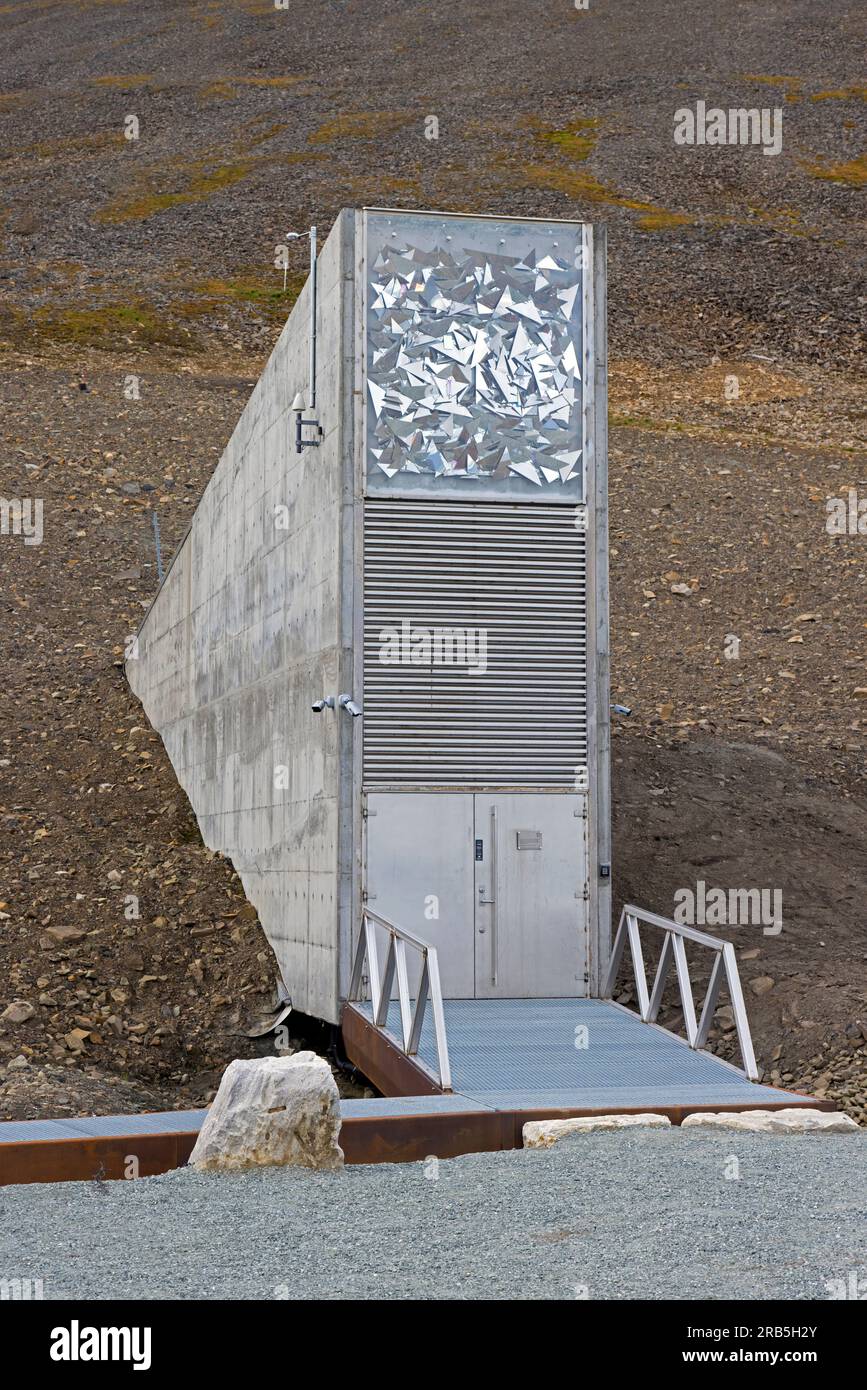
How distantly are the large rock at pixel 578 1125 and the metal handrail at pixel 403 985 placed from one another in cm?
85

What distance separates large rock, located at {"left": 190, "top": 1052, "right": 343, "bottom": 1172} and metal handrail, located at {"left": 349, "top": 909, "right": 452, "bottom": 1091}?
1440mm

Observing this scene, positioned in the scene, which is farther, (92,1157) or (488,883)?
(488,883)

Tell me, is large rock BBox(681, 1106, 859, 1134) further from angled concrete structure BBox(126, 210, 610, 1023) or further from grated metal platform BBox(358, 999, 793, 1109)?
angled concrete structure BBox(126, 210, 610, 1023)

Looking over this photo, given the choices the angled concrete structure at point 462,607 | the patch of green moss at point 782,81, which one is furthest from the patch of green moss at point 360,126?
the angled concrete structure at point 462,607

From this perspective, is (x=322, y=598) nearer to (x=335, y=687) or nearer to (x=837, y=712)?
(x=335, y=687)

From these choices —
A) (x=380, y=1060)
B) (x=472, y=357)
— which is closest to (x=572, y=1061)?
(x=380, y=1060)

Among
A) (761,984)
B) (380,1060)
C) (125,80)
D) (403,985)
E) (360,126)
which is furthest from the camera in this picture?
(125,80)

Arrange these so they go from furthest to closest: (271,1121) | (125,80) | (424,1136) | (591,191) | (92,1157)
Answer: (125,80)
(591,191)
(424,1136)
(92,1157)
(271,1121)

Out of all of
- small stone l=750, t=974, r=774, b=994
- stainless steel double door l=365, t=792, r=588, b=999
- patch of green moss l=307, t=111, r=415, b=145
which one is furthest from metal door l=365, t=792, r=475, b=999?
patch of green moss l=307, t=111, r=415, b=145

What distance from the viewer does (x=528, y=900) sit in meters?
11.3

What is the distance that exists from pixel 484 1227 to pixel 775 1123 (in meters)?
2.42

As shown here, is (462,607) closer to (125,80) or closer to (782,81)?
(782,81)

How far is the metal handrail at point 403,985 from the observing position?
324 inches

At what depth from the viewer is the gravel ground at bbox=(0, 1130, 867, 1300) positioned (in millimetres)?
4875
